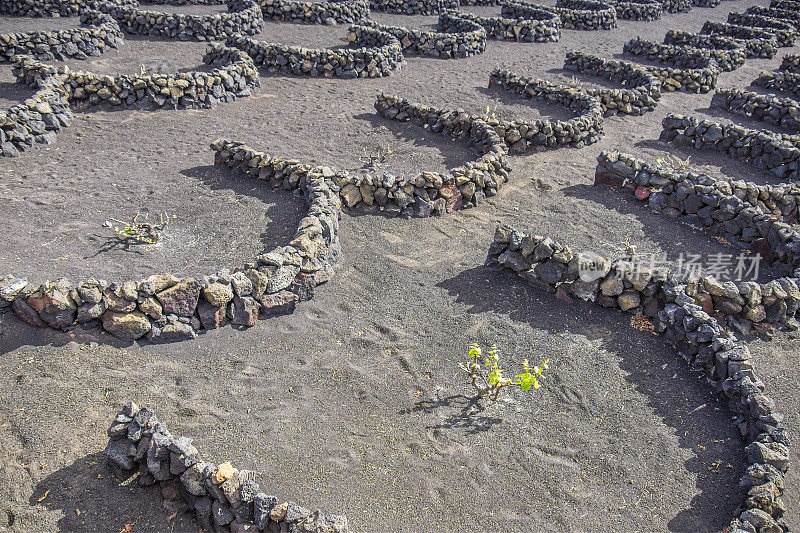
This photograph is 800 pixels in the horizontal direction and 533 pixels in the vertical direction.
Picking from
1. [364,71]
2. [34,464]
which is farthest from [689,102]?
[34,464]

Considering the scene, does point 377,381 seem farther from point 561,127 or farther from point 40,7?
point 40,7

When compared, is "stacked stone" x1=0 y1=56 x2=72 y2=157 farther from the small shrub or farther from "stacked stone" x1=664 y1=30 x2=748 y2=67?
"stacked stone" x1=664 y1=30 x2=748 y2=67

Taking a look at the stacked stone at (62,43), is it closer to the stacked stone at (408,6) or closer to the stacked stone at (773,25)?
the stacked stone at (408,6)

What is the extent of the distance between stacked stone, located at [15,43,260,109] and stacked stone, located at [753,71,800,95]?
56.6ft

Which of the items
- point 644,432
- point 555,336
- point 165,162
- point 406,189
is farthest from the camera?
point 165,162

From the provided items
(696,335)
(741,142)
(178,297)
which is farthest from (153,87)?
(741,142)

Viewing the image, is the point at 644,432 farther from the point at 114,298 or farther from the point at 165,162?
the point at 165,162

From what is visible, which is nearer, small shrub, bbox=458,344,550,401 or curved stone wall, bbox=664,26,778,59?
small shrub, bbox=458,344,550,401

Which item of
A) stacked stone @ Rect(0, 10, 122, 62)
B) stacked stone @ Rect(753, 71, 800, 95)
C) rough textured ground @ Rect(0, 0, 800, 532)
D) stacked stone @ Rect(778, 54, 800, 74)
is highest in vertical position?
stacked stone @ Rect(778, 54, 800, 74)

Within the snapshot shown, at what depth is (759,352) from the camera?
8602 millimetres

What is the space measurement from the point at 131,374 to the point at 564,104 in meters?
14.3

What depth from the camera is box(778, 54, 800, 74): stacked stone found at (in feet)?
76.4

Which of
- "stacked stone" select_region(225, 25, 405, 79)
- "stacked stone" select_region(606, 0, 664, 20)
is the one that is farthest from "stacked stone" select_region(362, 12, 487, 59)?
"stacked stone" select_region(606, 0, 664, 20)

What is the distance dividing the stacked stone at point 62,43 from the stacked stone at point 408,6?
1251 centimetres
